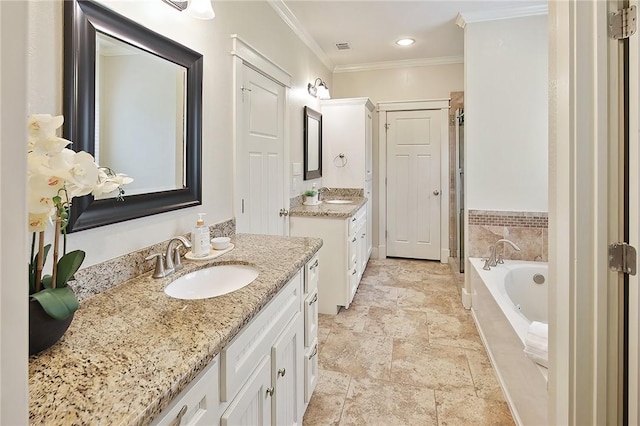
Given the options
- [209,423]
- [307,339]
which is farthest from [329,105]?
[209,423]

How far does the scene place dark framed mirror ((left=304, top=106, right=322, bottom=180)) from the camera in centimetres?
369

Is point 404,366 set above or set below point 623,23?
below

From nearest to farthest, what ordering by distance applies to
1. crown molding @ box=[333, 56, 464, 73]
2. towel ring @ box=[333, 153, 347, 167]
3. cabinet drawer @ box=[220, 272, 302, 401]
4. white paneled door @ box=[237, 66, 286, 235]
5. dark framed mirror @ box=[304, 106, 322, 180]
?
cabinet drawer @ box=[220, 272, 302, 401], white paneled door @ box=[237, 66, 286, 235], dark framed mirror @ box=[304, 106, 322, 180], towel ring @ box=[333, 153, 347, 167], crown molding @ box=[333, 56, 464, 73]

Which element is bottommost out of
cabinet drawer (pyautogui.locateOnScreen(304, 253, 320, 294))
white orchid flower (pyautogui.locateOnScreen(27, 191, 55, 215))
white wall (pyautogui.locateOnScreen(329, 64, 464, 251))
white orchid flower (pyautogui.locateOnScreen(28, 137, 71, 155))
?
cabinet drawer (pyautogui.locateOnScreen(304, 253, 320, 294))

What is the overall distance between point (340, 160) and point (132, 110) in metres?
3.10

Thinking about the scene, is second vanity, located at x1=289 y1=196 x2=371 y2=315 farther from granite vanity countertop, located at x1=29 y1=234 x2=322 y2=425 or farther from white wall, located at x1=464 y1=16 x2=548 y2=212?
granite vanity countertop, located at x1=29 y1=234 x2=322 y2=425

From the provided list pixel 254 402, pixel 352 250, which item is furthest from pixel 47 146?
pixel 352 250

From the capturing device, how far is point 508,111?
310 cm

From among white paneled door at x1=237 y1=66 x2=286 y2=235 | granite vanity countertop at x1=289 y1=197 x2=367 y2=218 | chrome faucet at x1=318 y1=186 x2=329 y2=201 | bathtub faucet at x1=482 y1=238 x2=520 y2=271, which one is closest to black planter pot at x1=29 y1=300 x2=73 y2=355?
white paneled door at x1=237 y1=66 x2=286 y2=235

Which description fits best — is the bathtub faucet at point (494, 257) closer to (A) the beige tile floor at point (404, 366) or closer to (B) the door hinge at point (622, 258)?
(A) the beige tile floor at point (404, 366)

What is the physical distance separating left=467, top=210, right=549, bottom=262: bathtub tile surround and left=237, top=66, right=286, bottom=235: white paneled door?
1.67 meters

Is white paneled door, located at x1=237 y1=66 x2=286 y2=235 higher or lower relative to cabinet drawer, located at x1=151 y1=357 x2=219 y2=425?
higher

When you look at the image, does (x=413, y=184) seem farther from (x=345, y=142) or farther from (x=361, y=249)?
(x=361, y=249)

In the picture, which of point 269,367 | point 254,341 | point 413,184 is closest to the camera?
point 254,341
